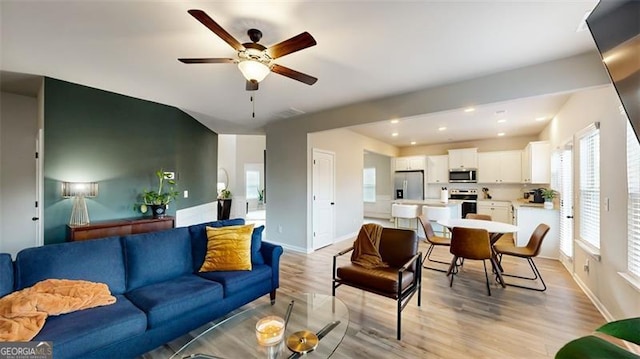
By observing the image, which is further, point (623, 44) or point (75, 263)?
point (75, 263)

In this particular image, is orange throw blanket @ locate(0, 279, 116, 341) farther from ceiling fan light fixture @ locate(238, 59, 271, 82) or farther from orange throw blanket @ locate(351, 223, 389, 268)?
orange throw blanket @ locate(351, 223, 389, 268)

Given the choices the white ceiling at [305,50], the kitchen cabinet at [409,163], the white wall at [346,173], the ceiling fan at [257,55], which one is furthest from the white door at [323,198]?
the kitchen cabinet at [409,163]

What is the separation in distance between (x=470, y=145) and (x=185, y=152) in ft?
25.0

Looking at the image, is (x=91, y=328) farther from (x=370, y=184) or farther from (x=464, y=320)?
(x=370, y=184)

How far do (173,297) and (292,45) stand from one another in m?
A: 2.23

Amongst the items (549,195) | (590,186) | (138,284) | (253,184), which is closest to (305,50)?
(138,284)

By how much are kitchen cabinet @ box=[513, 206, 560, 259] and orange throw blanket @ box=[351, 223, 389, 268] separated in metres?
3.09

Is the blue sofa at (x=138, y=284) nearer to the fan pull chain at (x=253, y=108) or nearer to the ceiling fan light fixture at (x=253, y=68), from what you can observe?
the ceiling fan light fixture at (x=253, y=68)

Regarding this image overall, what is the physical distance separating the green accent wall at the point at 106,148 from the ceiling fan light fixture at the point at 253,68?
295 cm

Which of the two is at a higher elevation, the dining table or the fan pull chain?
the fan pull chain

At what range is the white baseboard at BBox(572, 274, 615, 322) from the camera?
2.54 metres

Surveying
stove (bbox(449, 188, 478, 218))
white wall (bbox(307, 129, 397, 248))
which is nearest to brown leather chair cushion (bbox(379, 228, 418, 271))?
white wall (bbox(307, 129, 397, 248))

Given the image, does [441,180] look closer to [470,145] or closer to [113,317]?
[470,145]

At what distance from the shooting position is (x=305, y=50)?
99.8 inches
